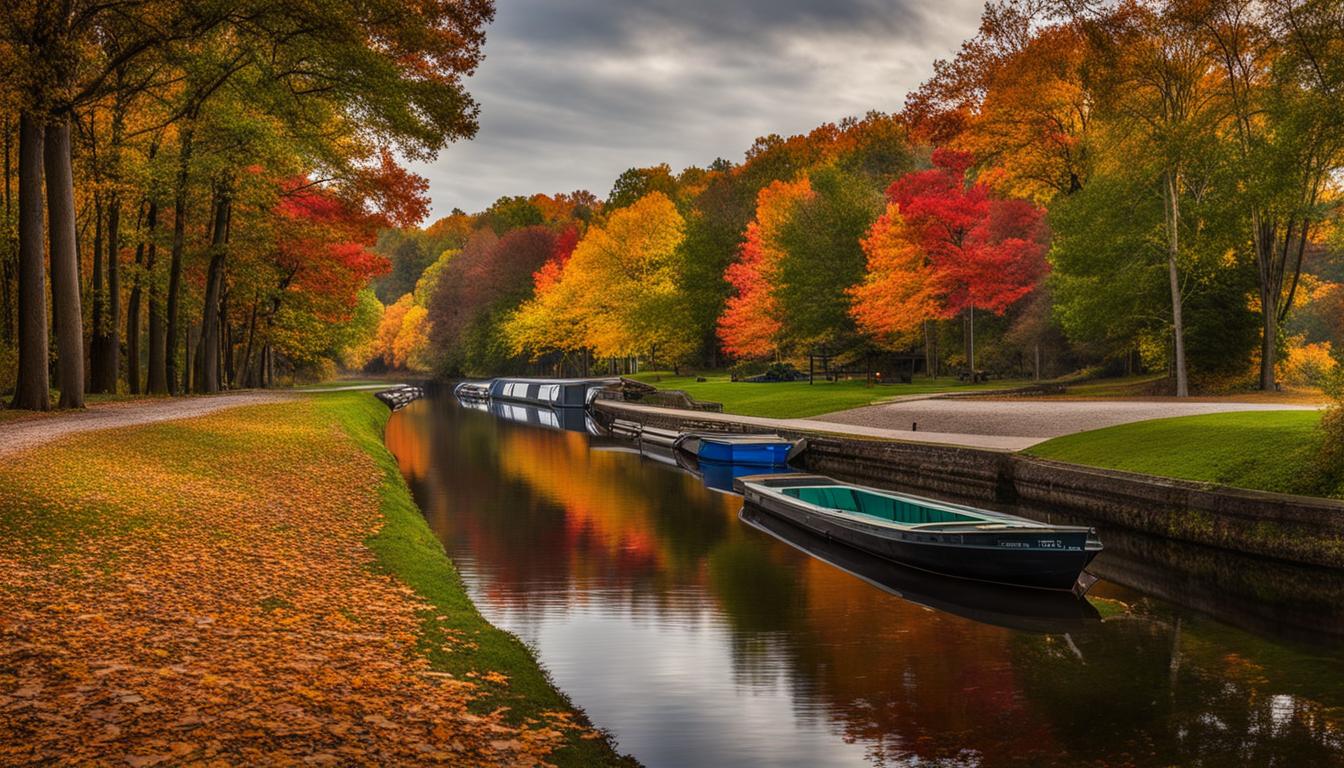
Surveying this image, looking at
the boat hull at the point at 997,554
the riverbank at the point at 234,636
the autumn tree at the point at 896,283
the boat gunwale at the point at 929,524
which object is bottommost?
the boat hull at the point at 997,554

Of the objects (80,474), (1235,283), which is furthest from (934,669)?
(1235,283)

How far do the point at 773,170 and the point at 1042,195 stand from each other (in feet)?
156

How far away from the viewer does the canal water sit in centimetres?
927

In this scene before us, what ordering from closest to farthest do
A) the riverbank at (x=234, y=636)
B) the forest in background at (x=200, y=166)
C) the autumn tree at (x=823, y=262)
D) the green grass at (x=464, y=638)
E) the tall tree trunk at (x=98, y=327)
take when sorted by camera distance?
the riverbank at (x=234, y=636), the green grass at (x=464, y=638), the forest in background at (x=200, y=166), the tall tree trunk at (x=98, y=327), the autumn tree at (x=823, y=262)

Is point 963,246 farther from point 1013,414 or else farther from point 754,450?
point 754,450

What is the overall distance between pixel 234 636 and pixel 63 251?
20502 mm

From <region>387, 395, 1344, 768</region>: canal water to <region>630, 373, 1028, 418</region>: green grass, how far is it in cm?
1990

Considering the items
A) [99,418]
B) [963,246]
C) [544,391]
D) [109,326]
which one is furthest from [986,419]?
[544,391]

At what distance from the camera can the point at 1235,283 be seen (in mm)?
36188

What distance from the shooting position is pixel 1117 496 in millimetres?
19516

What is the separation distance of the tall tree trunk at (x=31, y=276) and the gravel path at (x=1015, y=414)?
994 inches

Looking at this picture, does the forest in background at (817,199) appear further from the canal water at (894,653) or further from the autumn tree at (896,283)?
the canal water at (894,653)

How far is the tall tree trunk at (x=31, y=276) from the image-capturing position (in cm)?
Result: 2328

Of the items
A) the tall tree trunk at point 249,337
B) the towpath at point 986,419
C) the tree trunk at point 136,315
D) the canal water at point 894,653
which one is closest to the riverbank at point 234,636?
the canal water at point 894,653
